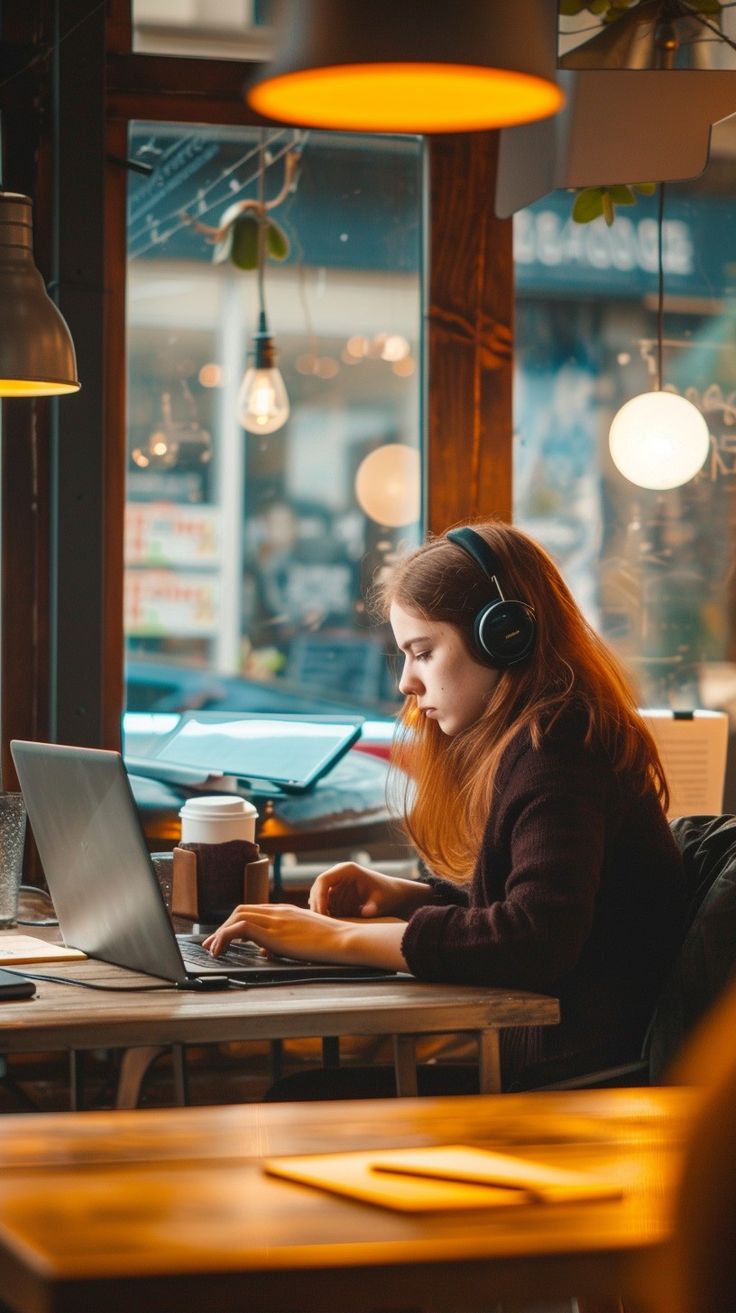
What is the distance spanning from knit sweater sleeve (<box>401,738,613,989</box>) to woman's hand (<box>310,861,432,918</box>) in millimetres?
354

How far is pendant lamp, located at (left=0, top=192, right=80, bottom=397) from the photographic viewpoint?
2373mm

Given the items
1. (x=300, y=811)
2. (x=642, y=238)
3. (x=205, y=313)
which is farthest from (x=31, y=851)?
(x=642, y=238)

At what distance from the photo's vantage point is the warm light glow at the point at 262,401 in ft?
11.7

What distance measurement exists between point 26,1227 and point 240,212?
2821 millimetres

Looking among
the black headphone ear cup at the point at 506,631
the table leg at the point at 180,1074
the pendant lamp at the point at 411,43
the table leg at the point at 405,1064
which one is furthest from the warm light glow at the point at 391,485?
the pendant lamp at the point at 411,43

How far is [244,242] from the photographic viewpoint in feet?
11.5

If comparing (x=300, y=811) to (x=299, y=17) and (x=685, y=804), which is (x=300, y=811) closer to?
(x=685, y=804)

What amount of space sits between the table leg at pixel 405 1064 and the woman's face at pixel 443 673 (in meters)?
0.49

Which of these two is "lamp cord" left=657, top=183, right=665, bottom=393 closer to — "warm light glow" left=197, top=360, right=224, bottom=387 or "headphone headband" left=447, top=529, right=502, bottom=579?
"warm light glow" left=197, top=360, right=224, bottom=387

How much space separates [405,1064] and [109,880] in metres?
0.41

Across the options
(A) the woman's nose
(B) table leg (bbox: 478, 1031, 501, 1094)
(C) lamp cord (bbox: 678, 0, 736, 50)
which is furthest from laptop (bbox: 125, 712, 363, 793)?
(C) lamp cord (bbox: 678, 0, 736, 50)

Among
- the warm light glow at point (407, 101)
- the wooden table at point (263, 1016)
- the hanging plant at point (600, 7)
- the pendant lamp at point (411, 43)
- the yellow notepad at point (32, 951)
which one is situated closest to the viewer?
the pendant lamp at point (411, 43)

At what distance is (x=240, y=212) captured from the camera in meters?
3.49

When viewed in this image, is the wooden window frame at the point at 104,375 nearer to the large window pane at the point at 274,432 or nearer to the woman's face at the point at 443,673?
the large window pane at the point at 274,432
